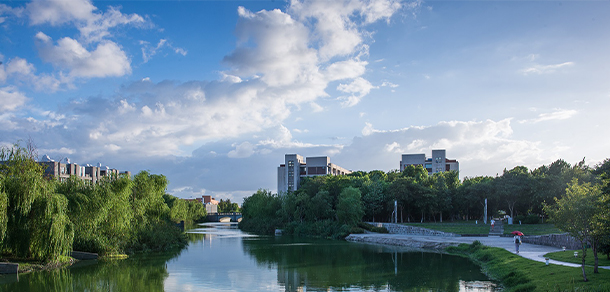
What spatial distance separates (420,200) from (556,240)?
27.3 metres

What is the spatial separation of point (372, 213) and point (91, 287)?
46.1 m

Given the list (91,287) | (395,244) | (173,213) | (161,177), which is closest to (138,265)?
(91,287)

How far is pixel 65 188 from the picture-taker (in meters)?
26.0

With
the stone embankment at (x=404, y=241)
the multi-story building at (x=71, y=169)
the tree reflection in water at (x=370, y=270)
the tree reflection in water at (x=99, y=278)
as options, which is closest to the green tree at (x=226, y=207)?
the multi-story building at (x=71, y=169)

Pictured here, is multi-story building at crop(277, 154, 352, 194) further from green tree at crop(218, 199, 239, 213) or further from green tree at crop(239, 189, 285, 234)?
green tree at crop(218, 199, 239, 213)

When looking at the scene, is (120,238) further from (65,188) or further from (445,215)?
(445,215)

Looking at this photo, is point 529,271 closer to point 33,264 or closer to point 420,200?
point 33,264

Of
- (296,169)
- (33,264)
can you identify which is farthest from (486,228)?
(296,169)

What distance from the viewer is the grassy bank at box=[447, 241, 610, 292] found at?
14148mm

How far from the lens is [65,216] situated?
75.4 ft

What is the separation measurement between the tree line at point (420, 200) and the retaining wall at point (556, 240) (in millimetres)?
12793

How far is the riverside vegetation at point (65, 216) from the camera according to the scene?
2133 cm

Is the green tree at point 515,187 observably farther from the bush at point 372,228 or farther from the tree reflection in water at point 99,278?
the tree reflection in water at point 99,278

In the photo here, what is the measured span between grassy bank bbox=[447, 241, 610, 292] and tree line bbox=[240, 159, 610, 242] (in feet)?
79.6
